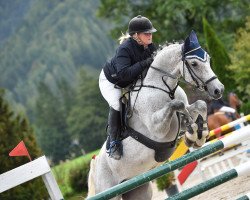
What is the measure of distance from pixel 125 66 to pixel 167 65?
1.38ft

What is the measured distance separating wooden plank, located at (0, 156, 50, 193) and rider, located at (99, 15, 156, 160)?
1.13 meters

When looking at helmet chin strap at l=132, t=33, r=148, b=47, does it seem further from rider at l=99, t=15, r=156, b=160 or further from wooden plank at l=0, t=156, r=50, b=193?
wooden plank at l=0, t=156, r=50, b=193

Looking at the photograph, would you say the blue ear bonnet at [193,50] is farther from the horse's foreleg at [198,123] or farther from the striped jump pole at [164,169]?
the striped jump pole at [164,169]

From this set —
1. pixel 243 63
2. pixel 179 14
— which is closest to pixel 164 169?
pixel 243 63

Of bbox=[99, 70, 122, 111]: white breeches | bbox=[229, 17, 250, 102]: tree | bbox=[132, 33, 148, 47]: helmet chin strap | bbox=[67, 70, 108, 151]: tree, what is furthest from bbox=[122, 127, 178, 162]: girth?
bbox=[67, 70, 108, 151]: tree

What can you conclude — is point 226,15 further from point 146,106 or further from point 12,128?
point 146,106

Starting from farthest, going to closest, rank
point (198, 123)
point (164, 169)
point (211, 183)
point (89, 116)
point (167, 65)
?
point (89, 116) < point (167, 65) < point (198, 123) < point (211, 183) < point (164, 169)

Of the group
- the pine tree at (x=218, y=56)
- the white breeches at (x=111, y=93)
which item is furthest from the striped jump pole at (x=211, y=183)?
the pine tree at (x=218, y=56)

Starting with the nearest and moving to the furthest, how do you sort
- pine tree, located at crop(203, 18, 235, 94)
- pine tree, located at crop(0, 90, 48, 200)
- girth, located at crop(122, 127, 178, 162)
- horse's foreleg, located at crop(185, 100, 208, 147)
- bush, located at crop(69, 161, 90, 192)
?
horse's foreleg, located at crop(185, 100, 208, 147)
girth, located at crop(122, 127, 178, 162)
pine tree, located at crop(0, 90, 48, 200)
bush, located at crop(69, 161, 90, 192)
pine tree, located at crop(203, 18, 235, 94)

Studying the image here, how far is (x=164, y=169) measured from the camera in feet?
13.2

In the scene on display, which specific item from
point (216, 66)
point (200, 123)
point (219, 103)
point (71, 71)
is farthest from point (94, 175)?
point (71, 71)

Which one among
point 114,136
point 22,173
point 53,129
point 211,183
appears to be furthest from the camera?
point 53,129

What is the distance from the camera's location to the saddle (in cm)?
587

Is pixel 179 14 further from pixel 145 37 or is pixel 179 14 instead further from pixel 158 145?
pixel 158 145
